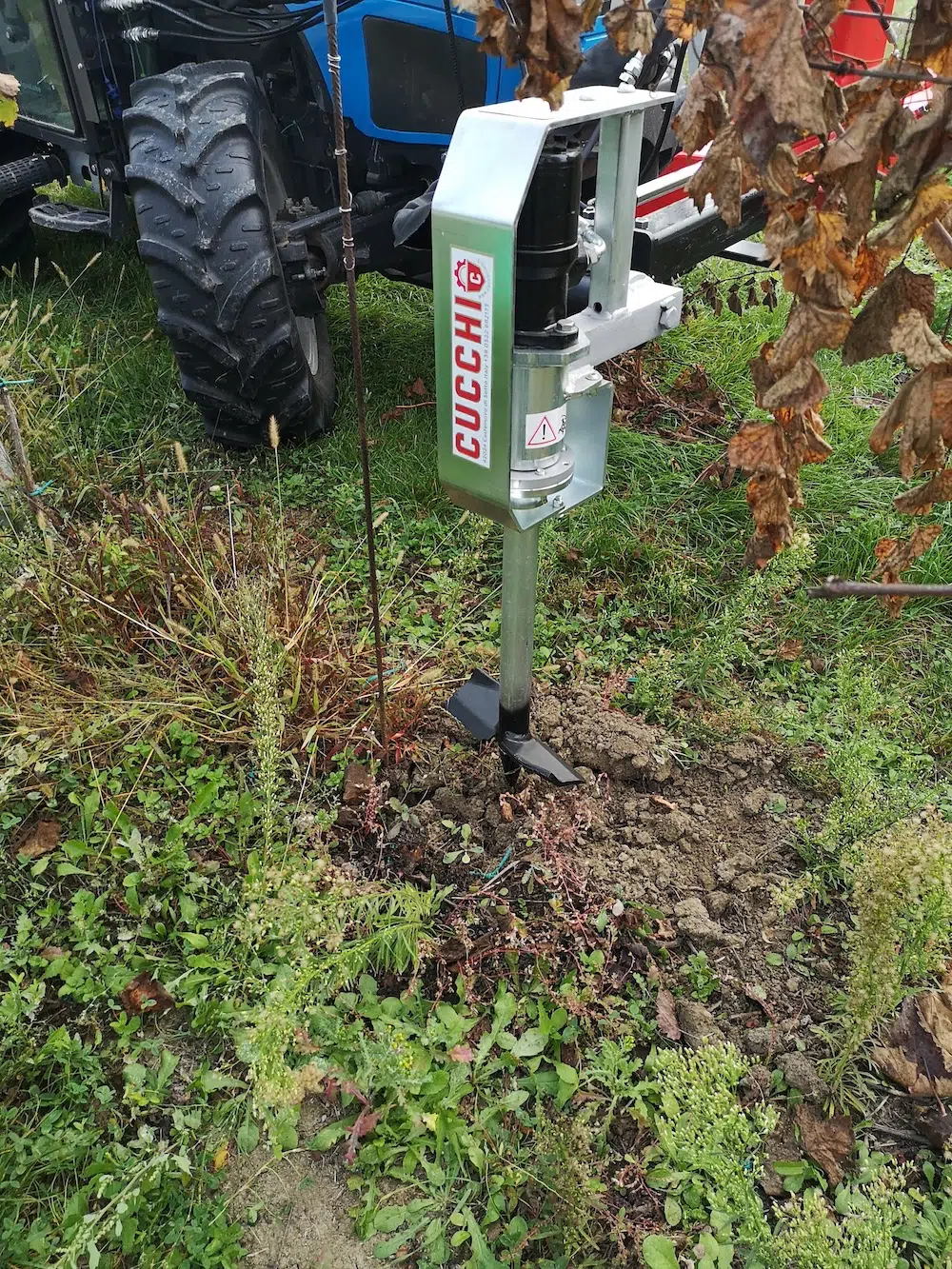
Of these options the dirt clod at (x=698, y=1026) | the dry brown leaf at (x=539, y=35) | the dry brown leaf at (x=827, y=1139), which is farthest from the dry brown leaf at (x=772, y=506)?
the dry brown leaf at (x=827, y=1139)

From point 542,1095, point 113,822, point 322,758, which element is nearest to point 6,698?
point 113,822

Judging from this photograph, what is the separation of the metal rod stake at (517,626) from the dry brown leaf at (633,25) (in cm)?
72

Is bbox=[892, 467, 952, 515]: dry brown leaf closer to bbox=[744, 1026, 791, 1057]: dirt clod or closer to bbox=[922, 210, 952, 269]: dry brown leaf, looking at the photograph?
bbox=[922, 210, 952, 269]: dry brown leaf

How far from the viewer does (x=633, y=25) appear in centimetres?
99

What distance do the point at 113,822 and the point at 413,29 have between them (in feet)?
7.20

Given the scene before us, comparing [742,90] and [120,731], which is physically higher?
[742,90]

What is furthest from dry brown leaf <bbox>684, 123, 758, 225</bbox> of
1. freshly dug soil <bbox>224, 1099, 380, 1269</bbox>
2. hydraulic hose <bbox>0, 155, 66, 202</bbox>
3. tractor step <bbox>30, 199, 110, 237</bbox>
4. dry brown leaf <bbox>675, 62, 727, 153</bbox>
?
hydraulic hose <bbox>0, 155, 66, 202</bbox>

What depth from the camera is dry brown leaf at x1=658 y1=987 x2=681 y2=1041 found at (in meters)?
1.62

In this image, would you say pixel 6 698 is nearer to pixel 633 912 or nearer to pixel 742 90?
pixel 633 912

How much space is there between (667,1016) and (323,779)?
2.85 ft

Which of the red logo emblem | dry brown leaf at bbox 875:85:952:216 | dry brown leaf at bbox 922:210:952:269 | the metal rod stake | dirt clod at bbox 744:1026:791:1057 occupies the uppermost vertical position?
dry brown leaf at bbox 875:85:952:216

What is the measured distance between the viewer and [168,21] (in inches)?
110

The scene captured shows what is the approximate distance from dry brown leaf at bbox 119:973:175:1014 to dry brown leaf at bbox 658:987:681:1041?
2.90ft

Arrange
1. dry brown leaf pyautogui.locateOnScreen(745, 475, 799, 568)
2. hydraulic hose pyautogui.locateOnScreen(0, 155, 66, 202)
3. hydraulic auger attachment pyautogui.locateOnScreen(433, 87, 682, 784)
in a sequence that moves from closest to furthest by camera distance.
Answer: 1. hydraulic auger attachment pyautogui.locateOnScreen(433, 87, 682, 784)
2. dry brown leaf pyautogui.locateOnScreen(745, 475, 799, 568)
3. hydraulic hose pyautogui.locateOnScreen(0, 155, 66, 202)
